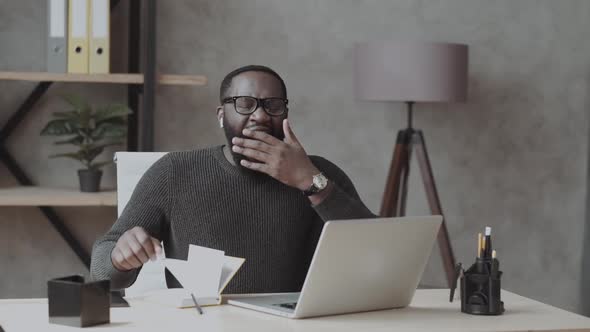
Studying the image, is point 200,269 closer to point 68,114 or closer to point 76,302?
point 76,302

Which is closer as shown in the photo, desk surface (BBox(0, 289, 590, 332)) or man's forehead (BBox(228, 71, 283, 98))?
desk surface (BBox(0, 289, 590, 332))

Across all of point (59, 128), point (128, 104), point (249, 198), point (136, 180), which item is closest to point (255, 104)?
point (249, 198)

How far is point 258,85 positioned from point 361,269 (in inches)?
26.0

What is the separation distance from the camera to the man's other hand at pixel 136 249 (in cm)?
180

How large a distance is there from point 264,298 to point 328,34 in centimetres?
233

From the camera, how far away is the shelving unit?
3.34 metres

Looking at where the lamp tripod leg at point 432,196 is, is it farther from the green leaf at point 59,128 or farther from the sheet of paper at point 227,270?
the sheet of paper at point 227,270

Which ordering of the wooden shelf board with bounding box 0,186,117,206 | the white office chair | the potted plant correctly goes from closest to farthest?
1. the white office chair
2. the wooden shelf board with bounding box 0,186,117,206
3. the potted plant

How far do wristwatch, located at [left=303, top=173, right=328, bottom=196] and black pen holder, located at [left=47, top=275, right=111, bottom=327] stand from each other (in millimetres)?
649

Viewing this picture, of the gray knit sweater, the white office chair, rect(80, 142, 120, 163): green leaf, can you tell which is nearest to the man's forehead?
the gray knit sweater

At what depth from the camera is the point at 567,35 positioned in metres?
4.33

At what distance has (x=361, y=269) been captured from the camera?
1.72m

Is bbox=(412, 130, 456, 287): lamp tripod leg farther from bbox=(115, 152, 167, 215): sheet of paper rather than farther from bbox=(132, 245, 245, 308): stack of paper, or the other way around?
bbox=(132, 245, 245, 308): stack of paper

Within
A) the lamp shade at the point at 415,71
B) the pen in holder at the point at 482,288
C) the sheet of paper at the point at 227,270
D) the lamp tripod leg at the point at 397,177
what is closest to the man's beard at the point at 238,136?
the sheet of paper at the point at 227,270
